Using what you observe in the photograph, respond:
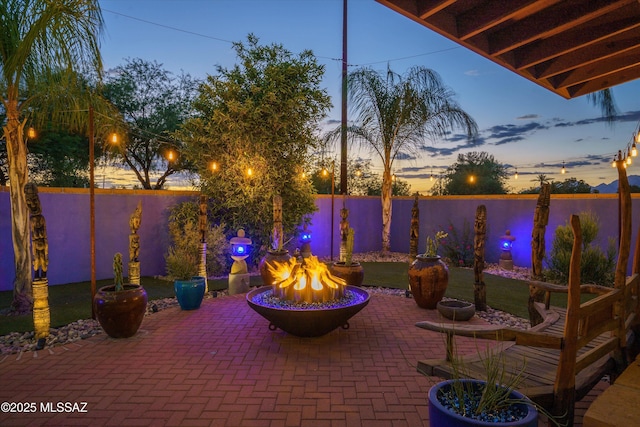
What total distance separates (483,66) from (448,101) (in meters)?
3.30

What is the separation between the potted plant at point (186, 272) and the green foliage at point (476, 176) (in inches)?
773

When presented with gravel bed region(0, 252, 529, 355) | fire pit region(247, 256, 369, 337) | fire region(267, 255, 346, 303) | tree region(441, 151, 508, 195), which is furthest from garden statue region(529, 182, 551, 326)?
tree region(441, 151, 508, 195)

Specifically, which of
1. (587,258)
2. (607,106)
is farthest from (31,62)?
(607,106)

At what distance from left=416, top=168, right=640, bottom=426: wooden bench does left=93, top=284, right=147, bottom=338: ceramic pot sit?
4165mm

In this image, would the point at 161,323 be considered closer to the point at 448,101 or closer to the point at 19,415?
the point at 19,415

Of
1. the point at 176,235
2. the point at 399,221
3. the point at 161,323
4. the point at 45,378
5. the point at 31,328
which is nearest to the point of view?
the point at 45,378

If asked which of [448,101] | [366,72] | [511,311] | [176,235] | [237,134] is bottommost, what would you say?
[511,311]

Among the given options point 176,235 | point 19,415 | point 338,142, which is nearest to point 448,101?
point 338,142

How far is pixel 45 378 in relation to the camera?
4.18 m

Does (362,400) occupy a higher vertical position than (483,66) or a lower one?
lower

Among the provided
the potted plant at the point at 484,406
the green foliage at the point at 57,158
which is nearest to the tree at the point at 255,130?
the green foliage at the point at 57,158

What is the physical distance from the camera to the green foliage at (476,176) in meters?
25.7

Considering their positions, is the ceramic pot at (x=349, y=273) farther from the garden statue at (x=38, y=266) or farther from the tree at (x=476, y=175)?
the tree at (x=476, y=175)

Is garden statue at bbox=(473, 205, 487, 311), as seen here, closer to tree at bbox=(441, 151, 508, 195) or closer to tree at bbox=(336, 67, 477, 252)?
tree at bbox=(336, 67, 477, 252)
